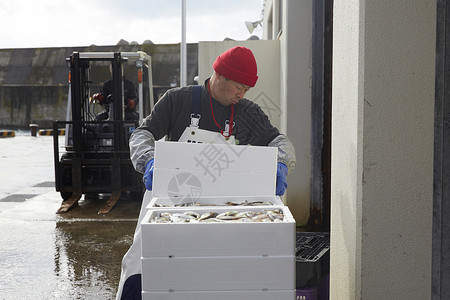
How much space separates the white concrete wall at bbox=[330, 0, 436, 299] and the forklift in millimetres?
6630

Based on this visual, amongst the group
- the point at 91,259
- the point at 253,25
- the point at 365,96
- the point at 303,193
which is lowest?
the point at 91,259

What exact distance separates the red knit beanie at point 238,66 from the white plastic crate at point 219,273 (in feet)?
4.63

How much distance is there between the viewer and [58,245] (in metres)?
6.00

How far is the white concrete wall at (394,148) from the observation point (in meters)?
2.16

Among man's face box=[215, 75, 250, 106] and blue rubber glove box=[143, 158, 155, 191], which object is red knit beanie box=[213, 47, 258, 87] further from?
blue rubber glove box=[143, 158, 155, 191]

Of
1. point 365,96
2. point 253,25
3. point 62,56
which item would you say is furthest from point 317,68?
point 62,56

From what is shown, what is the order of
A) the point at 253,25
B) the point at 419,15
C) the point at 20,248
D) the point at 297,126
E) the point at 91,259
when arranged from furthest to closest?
1. the point at 253,25
2. the point at 297,126
3. the point at 20,248
4. the point at 91,259
5. the point at 419,15

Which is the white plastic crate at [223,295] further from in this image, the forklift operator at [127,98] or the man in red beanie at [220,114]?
the forklift operator at [127,98]

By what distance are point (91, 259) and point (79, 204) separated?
12.1ft

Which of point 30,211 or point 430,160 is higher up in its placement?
point 430,160

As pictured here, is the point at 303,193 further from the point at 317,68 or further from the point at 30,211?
the point at 30,211

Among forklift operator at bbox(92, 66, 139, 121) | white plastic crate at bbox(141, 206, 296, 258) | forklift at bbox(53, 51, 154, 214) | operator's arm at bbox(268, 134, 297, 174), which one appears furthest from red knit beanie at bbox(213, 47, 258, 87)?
forklift operator at bbox(92, 66, 139, 121)

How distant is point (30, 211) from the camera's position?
811 cm

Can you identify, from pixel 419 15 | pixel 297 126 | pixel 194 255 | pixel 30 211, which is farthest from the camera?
pixel 30 211
